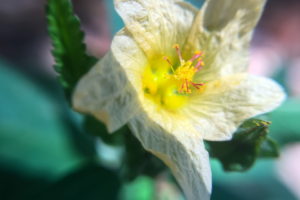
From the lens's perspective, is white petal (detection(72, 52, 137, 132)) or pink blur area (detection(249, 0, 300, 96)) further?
pink blur area (detection(249, 0, 300, 96))

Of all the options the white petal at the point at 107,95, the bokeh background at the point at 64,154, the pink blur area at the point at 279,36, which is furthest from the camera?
the pink blur area at the point at 279,36

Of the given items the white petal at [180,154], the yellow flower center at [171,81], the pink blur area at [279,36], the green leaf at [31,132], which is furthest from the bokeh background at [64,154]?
the pink blur area at [279,36]

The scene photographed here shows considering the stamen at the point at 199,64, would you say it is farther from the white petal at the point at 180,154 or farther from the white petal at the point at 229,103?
the white petal at the point at 180,154

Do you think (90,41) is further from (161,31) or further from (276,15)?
(161,31)

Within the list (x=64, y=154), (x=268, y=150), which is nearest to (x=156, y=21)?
(x=268, y=150)

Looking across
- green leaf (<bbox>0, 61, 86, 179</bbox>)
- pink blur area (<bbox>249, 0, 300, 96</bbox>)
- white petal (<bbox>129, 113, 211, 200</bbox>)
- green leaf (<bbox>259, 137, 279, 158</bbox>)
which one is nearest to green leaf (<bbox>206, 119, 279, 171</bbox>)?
green leaf (<bbox>259, 137, 279, 158</bbox>)

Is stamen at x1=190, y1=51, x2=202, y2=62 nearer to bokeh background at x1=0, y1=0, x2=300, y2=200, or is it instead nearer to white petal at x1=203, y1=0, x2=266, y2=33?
white petal at x1=203, y1=0, x2=266, y2=33
